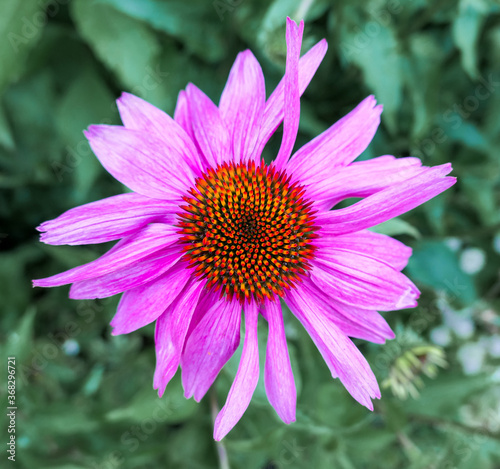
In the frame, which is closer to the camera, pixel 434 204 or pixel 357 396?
pixel 357 396

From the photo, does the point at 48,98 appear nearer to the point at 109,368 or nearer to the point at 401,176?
the point at 109,368

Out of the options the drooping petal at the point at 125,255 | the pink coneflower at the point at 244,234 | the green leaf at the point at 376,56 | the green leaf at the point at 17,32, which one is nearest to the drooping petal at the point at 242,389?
the pink coneflower at the point at 244,234

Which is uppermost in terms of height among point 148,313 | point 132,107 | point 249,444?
point 132,107

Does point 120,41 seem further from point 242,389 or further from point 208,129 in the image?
point 242,389

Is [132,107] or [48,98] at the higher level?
[132,107]

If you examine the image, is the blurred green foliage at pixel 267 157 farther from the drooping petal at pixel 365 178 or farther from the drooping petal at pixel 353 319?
the drooping petal at pixel 365 178

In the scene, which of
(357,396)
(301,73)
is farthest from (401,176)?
(357,396)

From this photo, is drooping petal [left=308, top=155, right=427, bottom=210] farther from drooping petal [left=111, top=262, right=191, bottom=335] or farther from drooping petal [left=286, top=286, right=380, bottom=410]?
drooping petal [left=111, top=262, right=191, bottom=335]
